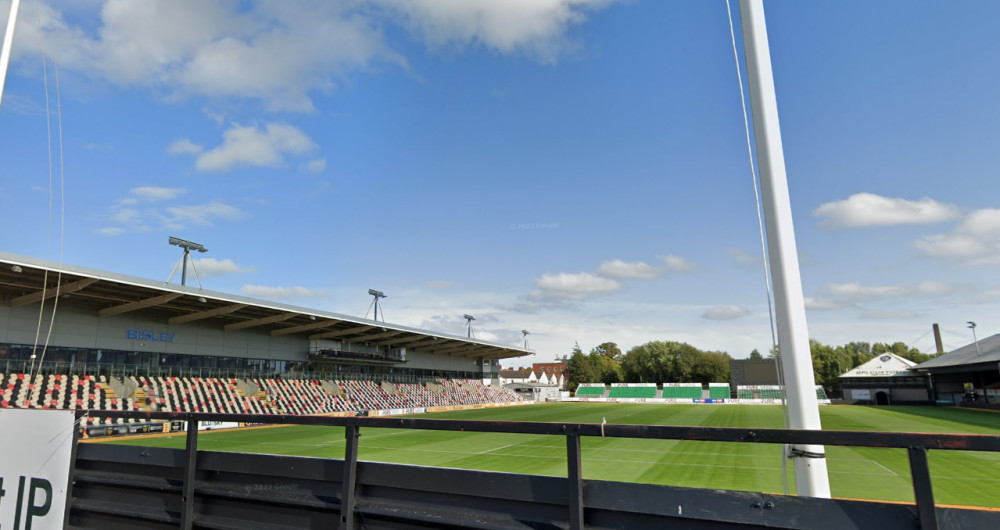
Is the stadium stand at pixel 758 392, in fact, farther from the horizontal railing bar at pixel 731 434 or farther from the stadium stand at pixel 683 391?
the horizontal railing bar at pixel 731 434

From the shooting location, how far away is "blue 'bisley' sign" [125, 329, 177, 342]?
3438 cm

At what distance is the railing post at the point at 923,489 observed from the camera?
1.86 metres

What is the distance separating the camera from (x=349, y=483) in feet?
9.56

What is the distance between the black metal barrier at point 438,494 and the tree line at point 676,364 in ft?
350

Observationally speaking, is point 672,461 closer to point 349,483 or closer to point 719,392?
point 349,483

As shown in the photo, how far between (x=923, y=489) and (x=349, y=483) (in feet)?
8.17

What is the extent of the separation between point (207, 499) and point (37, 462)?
1345mm

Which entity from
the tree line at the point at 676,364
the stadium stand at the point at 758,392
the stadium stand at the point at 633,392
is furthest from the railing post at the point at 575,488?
the tree line at the point at 676,364

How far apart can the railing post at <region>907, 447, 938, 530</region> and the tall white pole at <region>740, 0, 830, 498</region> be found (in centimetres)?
65

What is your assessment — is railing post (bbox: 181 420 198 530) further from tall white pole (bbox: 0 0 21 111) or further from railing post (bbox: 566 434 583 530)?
tall white pole (bbox: 0 0 21 111)

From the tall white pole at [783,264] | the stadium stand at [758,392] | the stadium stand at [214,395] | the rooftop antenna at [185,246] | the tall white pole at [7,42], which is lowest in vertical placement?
the stadium stand at [758,392]

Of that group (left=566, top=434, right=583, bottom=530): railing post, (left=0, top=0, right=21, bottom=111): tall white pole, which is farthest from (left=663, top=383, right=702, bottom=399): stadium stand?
(left=566, top=434, right=583, bottom=530): railing post

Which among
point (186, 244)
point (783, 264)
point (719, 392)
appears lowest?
point (719, 392)

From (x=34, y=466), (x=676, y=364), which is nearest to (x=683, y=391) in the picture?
(x=676, y=364)
